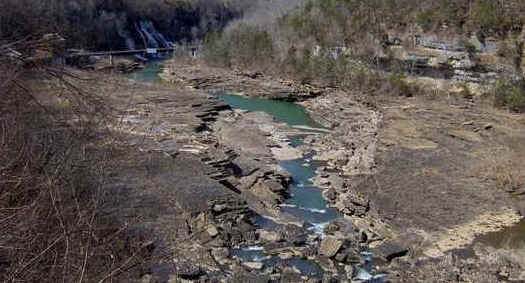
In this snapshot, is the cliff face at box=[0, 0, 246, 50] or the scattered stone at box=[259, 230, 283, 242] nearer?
the scattered stone at box=[259, 230, 283, 242]

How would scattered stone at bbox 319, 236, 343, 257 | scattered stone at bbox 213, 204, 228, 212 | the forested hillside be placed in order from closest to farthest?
scattered stone at bbox 319, 236, 343, 257 → scattered stone at bbox 213, 204, 228, 212 → the forested hillside

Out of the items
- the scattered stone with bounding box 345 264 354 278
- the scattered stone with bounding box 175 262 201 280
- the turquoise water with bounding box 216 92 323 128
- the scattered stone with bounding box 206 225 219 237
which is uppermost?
the turquoise water with bounding box 216 92 323 128

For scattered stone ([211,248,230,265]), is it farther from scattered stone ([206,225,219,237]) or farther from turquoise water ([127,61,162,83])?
turquoise water ([127,61,162,83])

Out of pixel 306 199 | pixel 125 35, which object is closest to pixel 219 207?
pixel 306 199

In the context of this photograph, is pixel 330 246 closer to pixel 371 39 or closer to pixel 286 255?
pixel 286 255

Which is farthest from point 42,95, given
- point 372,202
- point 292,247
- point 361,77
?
point 361,77

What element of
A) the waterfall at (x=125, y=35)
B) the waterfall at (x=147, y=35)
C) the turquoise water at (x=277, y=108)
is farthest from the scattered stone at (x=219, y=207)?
the waterfall at (x=147, y=35)

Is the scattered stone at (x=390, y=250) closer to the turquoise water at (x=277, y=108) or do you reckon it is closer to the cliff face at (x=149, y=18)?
the turquoise water at (x=277, y=108)

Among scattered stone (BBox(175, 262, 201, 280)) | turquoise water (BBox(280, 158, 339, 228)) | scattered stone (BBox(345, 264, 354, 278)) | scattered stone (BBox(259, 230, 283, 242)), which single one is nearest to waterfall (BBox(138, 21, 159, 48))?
turquoise water (BBox(280, 158, 339, 228))
